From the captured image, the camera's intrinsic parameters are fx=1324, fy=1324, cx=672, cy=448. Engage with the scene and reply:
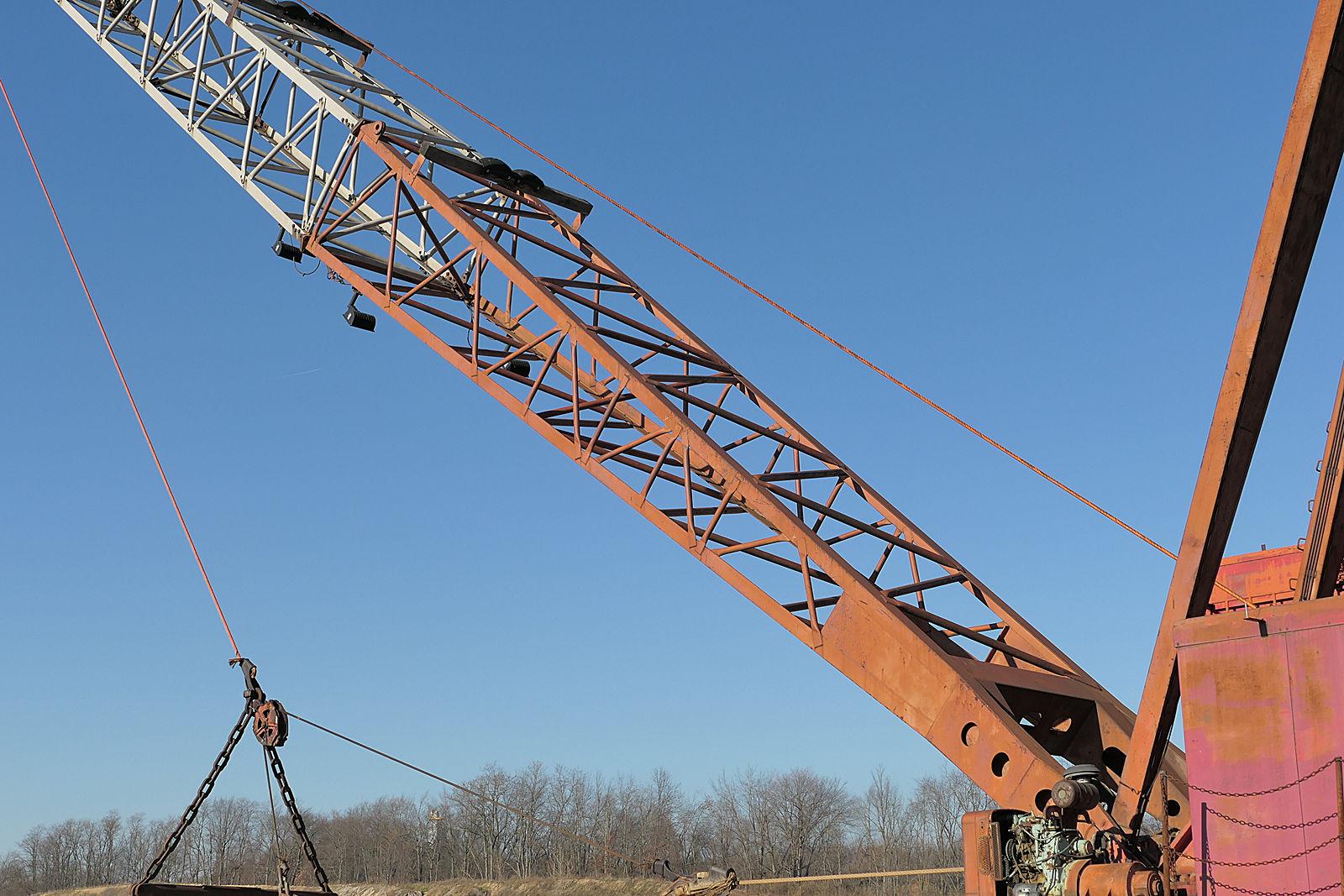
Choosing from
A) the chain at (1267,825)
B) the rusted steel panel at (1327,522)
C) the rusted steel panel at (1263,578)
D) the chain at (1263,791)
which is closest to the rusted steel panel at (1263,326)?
the rusted steel panel at (1327,522)

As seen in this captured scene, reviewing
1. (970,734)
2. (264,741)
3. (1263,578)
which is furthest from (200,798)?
(1263,578)

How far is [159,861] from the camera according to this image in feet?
35.4

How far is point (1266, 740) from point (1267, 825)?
0.55m

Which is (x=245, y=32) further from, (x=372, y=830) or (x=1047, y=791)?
(x=372, y=830)

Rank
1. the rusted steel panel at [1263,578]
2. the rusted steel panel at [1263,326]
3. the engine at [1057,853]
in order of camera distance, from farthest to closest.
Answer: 1. the rusted steel panel at [1263,578]
2. the engine at [1057,853]
3. the rusted steel panel at [1263,326]

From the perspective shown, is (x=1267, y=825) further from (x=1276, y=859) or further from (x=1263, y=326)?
(x=1263, y=326)

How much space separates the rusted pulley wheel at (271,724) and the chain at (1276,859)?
723 centimetres

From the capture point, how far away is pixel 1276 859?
8633 millimetres

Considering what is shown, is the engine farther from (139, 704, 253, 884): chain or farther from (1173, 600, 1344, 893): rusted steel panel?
(139, 704, 253, 884): chain

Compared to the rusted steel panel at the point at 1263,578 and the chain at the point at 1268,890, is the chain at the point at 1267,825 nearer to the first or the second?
the chain at the point at 1268,890

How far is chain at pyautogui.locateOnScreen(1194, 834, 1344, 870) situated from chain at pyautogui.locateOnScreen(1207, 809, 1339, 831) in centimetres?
12

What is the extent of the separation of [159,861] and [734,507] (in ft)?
20.8

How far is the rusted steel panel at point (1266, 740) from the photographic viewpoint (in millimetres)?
8500

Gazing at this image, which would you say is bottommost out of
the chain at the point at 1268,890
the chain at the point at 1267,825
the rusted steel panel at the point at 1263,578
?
the chain at the point at 1268,890
